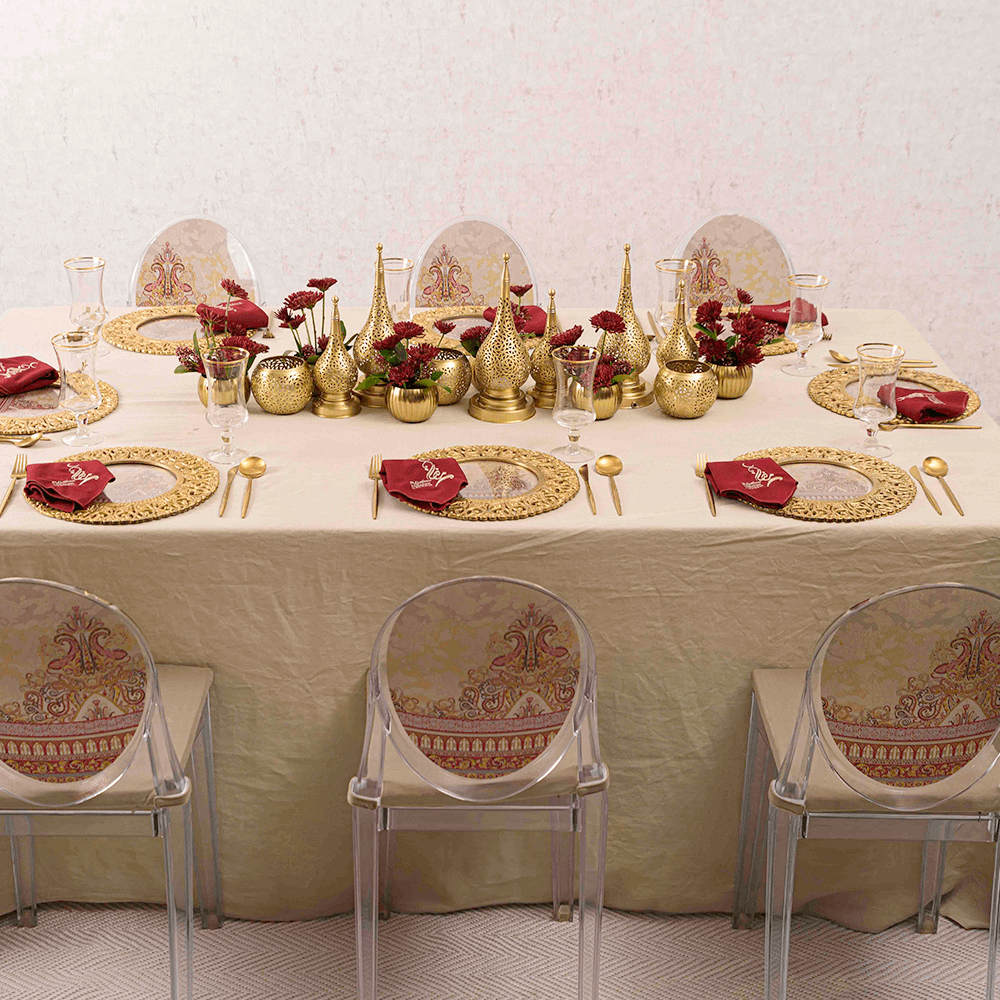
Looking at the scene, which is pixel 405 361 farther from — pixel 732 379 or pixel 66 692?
pixel 66 692

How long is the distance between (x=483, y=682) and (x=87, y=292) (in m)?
1.46

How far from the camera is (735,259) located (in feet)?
10.2

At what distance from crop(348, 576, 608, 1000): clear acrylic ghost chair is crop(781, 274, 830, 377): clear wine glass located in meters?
1.10

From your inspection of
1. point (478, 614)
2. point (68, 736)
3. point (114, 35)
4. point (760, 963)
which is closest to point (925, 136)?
point (114, 35)

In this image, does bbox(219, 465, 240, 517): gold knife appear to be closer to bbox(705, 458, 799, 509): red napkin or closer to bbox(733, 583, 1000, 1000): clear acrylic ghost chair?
bbox(705, 458, 799, 509): red napkin

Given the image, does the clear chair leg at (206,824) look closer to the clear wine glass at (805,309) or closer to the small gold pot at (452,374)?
the small gold pot at (452,374)

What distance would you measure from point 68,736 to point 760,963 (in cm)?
121

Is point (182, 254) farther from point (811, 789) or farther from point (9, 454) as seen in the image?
point (811, 789)

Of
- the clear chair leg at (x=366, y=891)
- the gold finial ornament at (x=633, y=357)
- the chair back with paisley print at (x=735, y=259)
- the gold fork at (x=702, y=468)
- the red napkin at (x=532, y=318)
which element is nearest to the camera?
the clear chair leg at (x=366, y=891)

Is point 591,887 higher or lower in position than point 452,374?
lower

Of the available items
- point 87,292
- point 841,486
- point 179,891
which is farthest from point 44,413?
point 841,486

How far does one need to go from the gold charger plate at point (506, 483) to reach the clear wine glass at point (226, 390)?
12.3 inches

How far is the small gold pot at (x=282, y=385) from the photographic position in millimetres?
2191

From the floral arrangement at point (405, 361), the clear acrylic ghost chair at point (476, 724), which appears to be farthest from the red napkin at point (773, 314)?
the clear acrylic ghost chair at point (476, 724)
